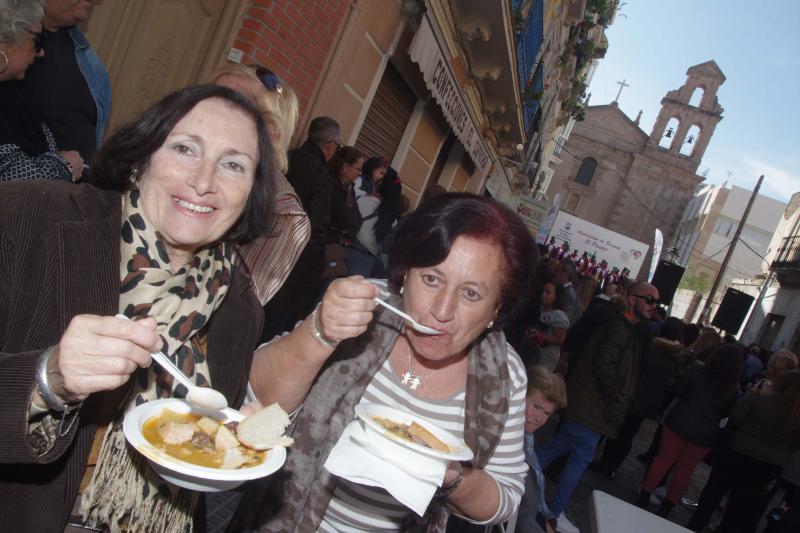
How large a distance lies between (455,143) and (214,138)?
11109 millimetres

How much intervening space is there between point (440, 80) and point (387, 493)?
594 centimetres

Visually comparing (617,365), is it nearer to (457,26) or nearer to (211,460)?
(211,460)

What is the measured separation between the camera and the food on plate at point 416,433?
1.52 metres

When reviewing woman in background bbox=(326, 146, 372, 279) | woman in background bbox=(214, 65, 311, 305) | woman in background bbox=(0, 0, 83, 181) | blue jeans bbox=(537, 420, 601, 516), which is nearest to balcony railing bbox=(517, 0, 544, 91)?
woman in background bbox=(326, 146, 372, 279)

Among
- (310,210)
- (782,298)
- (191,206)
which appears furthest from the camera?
(782,298)

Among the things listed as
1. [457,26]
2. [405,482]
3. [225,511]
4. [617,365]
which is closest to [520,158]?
[457,26]

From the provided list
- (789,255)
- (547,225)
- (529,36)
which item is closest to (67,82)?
(529,36)

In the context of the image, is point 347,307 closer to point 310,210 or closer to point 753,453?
point 310,210

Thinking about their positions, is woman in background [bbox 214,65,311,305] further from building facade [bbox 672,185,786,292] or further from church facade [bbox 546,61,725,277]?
building facade [bbox 672,185,786,292]

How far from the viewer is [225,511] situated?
327 centimetres

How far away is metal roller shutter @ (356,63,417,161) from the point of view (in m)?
7.32

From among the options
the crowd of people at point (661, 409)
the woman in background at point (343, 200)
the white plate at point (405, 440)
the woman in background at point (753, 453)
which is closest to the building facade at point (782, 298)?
the crowd of people at point (661, 409)

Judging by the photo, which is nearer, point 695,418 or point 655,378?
point 695,418

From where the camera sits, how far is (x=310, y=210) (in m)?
3.95
